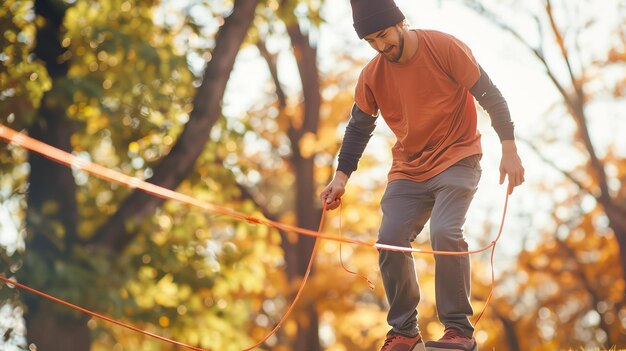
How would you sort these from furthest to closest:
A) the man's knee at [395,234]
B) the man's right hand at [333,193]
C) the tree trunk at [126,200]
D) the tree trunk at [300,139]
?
the tree trunk at [300,139], the tree trunk at [126,200], the man's right hand at [333,193], the man's knee at [395,234]

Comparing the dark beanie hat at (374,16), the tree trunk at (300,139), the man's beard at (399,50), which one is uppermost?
the dark beanie hat at (374,16)

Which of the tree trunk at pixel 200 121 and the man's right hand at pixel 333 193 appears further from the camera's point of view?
the tree trunk at pixel 200 121

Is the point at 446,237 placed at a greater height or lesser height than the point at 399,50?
lesser

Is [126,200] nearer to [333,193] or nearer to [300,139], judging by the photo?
[333,193]

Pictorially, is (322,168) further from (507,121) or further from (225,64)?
(507,121)

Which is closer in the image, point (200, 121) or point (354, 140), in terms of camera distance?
point (354, 140)

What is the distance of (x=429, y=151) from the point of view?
3812 mm

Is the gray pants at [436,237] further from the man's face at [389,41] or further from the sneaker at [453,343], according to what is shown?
the man's face at [389,41]

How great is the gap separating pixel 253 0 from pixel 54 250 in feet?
9.11

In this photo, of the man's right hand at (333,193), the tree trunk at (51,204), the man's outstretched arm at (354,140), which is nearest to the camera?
the man's right hand at (333,193)

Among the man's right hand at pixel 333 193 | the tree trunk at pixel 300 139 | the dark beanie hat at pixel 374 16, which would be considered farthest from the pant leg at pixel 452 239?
the tree trunk at pixel 300 139

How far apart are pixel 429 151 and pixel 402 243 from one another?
43 cm

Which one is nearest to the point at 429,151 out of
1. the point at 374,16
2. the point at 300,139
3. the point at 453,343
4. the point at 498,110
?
the point at 498,110

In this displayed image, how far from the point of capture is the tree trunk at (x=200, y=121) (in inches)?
293
